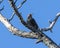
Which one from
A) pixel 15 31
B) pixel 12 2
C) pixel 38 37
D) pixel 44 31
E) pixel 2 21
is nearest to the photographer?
pixel 12 2

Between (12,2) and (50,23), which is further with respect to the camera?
(50,23)

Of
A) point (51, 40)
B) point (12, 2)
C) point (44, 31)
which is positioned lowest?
point (51, 40)

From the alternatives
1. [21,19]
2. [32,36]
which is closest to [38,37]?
[32,36]

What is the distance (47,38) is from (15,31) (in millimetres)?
627

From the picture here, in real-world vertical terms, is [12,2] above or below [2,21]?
above

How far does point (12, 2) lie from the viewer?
345 centimetres

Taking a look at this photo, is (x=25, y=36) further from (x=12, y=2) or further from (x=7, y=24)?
(x=12, y=2)

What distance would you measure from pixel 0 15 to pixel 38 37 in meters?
1.28

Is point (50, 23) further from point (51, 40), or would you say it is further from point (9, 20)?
point (9, 20)

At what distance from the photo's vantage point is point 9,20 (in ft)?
16.5

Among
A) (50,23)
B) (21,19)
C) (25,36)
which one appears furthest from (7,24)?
(21,19)

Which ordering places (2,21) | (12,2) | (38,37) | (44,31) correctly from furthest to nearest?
(2,21) < (38,37) < (44,31) < (12,2)

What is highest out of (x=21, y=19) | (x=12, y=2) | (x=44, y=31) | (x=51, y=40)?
(x=12, y=2)

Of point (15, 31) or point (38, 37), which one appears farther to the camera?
point (15, 31)
